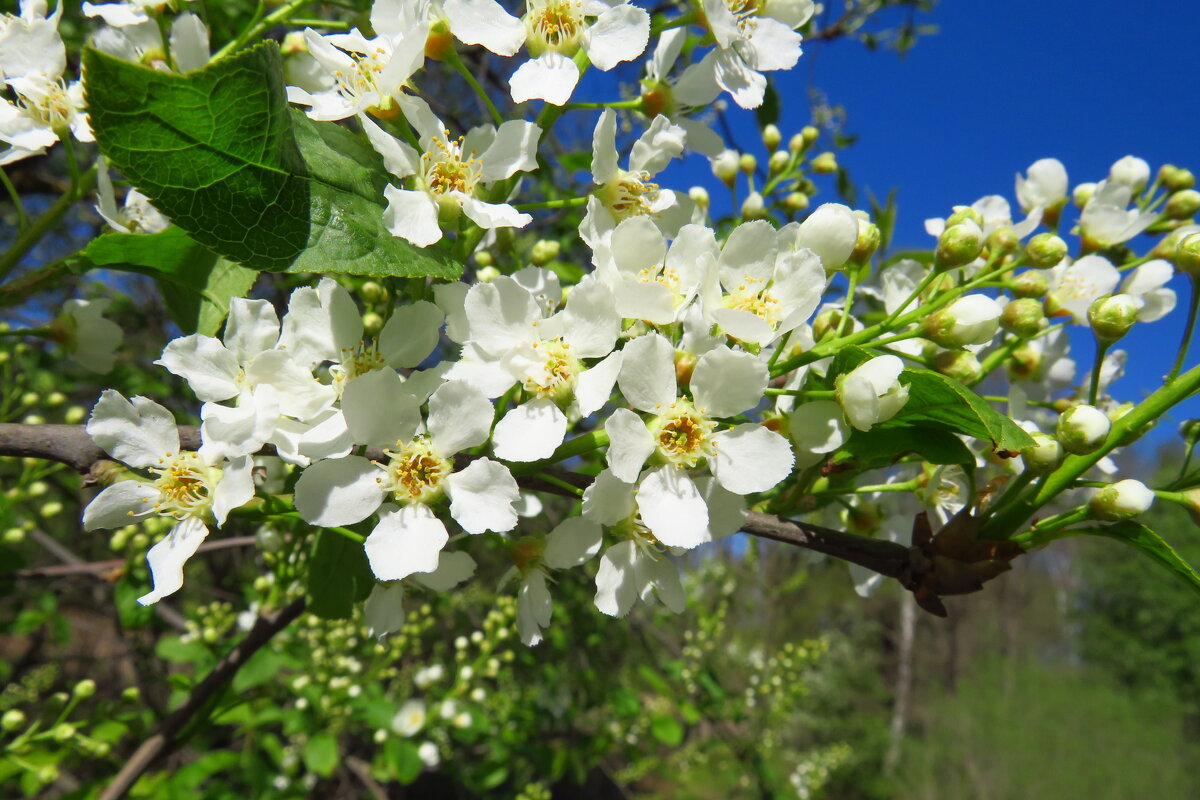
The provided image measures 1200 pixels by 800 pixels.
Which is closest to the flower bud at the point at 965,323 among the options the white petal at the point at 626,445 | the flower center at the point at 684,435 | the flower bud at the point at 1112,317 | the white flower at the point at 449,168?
the flower bud at the point at 1112,317

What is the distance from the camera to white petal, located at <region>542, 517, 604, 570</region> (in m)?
0.97

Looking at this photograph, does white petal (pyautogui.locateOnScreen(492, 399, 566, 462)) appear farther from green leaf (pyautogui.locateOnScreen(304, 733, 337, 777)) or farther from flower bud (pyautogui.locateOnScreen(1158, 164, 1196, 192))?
green leaf (pyautogui.locateOnScreen(304, 733, 337, 777))

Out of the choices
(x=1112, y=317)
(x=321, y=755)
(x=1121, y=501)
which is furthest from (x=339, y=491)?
(x=321, y=755)

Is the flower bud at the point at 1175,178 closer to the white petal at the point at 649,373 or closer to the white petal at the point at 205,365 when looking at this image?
the white petal at the point at 649,373

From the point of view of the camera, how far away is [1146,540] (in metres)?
0.95

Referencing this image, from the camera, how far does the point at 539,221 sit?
332 centimetres

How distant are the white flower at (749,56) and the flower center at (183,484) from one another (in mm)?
919

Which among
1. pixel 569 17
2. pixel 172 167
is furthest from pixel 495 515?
pixel 569 17

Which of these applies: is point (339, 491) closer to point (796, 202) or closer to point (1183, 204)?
point (796, 202)

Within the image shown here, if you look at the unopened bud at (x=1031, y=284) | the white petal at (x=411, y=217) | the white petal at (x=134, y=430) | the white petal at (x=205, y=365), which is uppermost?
the unopened bud at (x=1031, y=284)

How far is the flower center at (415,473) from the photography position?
894mm

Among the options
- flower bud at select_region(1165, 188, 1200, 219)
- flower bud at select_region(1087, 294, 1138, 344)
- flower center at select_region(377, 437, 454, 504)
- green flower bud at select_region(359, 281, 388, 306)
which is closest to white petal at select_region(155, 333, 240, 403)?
flower center at select_region(377, 437, 454, 504)

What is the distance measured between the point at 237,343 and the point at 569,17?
64 centimetres

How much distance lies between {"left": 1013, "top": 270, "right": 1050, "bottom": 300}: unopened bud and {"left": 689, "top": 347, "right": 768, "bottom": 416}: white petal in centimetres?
57
